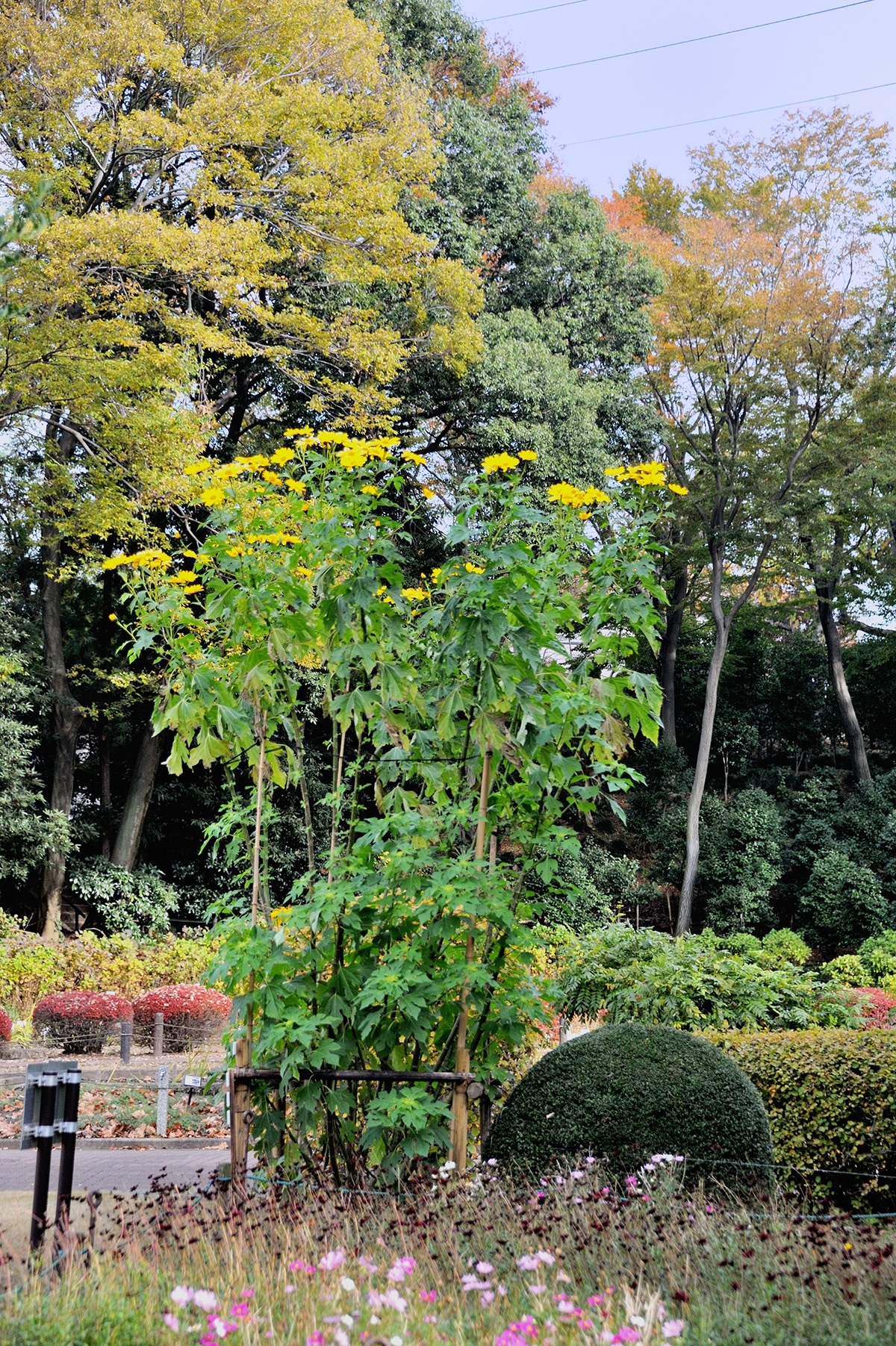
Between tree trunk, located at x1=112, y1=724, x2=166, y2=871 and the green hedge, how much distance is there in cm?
1340

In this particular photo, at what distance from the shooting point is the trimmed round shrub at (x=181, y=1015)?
11.9 metres

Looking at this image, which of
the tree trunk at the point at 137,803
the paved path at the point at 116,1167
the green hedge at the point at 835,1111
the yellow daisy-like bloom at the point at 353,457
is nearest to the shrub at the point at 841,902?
the tree trunk at the point at 137,803

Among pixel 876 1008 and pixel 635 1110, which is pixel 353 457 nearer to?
pixel 635 1110

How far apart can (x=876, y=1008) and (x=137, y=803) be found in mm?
11413

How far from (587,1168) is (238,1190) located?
4.14 ft

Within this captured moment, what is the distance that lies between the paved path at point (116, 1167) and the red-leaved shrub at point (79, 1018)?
158 inches

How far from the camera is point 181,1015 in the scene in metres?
12.0

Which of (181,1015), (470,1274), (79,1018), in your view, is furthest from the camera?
(181,1015)

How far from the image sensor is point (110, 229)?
40.9 feet

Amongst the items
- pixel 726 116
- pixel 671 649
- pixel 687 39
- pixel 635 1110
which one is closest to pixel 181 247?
pixel 687 39

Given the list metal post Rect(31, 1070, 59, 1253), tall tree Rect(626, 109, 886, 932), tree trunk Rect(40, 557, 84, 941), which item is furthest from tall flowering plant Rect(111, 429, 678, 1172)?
tall tree Rect(626, 109, 886, 932)

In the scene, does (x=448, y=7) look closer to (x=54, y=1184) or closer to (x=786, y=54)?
(x=786, y=54)

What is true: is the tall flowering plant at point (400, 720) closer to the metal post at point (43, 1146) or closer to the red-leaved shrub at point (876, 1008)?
the metal post at point (43, 1146)

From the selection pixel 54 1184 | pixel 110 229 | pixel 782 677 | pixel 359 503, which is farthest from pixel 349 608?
pixel 782 677
